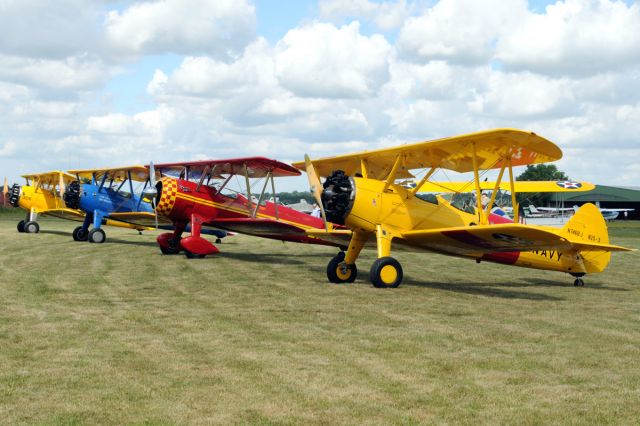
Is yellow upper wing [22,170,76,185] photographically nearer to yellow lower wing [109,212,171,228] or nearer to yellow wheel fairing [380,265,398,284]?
yellow lower wing [109,212,171,228]

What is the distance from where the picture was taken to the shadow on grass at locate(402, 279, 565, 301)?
10844mm

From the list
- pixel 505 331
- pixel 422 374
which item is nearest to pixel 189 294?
pixel 505 331

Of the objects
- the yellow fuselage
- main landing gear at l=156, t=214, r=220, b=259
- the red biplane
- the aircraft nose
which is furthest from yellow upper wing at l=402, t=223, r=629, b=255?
the aircraft nose

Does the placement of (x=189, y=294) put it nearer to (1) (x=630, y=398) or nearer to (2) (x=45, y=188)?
(1) (x=630, y=398)

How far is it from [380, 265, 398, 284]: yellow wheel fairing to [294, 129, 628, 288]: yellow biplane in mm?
16

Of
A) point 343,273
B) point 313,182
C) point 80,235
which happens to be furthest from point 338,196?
point 80,235

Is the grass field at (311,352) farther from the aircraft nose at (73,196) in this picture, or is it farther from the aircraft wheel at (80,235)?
the aircraft wheel at (80,235)

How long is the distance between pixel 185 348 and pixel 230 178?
39.8 ft

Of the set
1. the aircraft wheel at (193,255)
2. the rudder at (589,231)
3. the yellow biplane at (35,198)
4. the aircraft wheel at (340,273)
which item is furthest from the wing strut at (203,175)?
the yellow biplane at (35,198)

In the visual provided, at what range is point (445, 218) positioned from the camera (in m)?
12.6

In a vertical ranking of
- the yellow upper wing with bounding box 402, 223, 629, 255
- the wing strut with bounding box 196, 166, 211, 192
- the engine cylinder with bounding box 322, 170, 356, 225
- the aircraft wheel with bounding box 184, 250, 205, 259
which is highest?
the wing strut with bounding box 196, 166, 211, 192

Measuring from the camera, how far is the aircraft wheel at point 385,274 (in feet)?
37.5

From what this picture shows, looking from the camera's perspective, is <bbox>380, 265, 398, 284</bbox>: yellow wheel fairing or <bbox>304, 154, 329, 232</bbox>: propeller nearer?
<bbox>380, 265, 398, 284</bbox>: yellow wheel fairing

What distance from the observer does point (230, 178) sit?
18.2m
